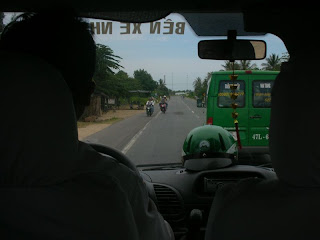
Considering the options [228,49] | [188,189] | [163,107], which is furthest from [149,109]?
[228,49]

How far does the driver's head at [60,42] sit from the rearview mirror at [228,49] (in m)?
1.18

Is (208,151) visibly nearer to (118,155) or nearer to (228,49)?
(228,49)

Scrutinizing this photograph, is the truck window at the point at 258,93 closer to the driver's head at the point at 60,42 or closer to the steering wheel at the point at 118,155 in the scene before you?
the steering wheel at the point at 118,155

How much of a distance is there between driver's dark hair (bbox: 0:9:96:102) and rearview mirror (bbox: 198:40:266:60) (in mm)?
1170

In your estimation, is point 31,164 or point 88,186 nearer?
point 31,164

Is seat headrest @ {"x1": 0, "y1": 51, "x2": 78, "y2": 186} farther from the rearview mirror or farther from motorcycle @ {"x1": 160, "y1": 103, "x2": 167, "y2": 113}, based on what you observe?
motorcycle @ {"x1": 160, "y1": 103, "x2": 167, "y2": 113}

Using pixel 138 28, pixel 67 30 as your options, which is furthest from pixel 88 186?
pixel 138 28

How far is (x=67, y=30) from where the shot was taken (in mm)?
1682

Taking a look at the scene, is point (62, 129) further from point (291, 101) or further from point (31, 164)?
point (291, 101)

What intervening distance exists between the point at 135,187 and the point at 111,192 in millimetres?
225

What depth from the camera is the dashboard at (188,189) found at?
132 inches

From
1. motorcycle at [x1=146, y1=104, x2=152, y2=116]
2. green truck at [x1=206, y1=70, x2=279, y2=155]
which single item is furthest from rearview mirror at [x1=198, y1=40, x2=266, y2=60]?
motorcycle at [x1=146, y1=104, x2=152, y2=116]

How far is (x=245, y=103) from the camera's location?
386 inches

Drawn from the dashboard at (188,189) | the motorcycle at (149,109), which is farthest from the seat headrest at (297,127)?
the motorcycle at (149,109)
